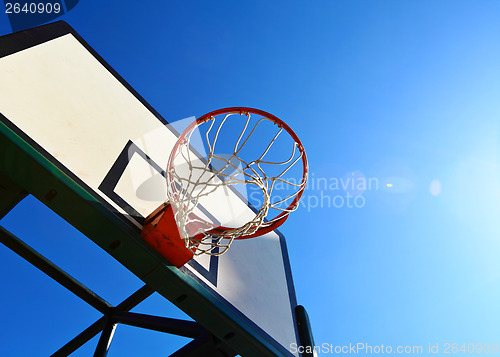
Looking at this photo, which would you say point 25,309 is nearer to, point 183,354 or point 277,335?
point 183,354

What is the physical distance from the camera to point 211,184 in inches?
72.8

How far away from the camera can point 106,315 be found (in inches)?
107

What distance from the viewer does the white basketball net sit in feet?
6.07

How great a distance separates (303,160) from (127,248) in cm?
109

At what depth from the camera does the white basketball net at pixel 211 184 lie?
1.85 meters

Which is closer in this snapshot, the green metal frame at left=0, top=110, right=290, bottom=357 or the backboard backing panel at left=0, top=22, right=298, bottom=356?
the green metal frame at left=0, top=110, right=290, bottom=357

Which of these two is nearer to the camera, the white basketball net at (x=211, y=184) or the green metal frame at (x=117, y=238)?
the green metal frame at (x=117, y=238)

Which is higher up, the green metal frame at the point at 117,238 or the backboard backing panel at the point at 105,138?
the backboard backing panel at the point at 105,138

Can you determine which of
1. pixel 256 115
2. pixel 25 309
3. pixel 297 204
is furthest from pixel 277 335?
pixel 25 309

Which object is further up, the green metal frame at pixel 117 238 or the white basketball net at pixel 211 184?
the white basketball net at pixel 211 184

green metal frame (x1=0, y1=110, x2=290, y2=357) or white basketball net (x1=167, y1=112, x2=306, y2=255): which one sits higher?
white basketball net (x1=167, y1=112, x2=306, y2=255)

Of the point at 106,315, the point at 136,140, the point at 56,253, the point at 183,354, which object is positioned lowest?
the point at 183,354

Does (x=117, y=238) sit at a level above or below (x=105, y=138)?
below

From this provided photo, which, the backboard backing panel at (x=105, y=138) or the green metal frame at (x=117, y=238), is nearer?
the green metal frame at (x=117, y=238)
